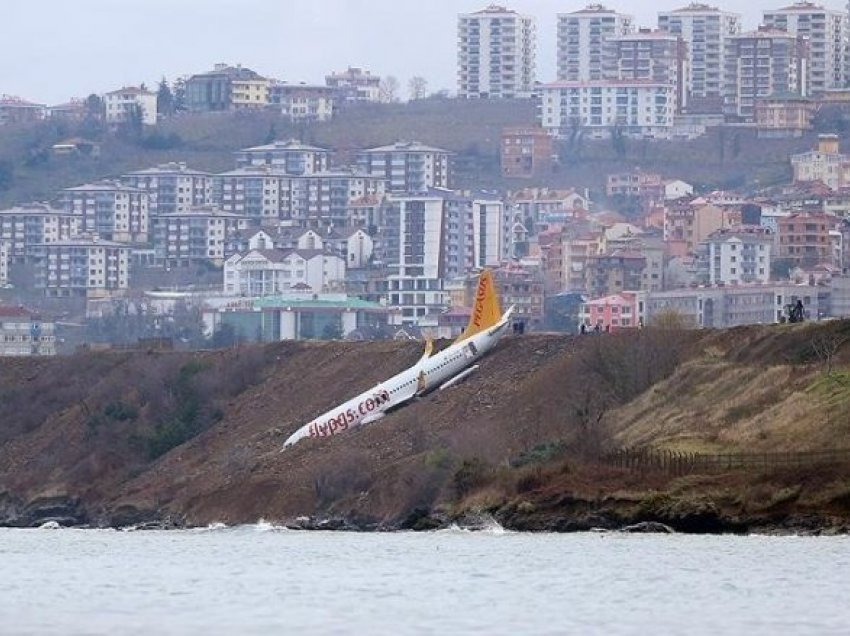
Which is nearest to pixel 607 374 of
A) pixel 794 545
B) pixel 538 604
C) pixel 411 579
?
pixel 794 545

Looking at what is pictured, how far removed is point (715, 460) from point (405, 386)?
2521 cm

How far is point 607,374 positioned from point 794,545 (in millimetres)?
25112

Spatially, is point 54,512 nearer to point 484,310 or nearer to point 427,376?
point 427,376

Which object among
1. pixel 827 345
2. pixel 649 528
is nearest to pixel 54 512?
pixel 827 345

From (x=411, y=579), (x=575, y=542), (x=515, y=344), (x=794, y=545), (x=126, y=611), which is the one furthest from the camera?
(x=515, y=344)

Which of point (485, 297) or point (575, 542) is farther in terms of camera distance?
point (485, 297)

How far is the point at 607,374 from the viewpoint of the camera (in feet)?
278

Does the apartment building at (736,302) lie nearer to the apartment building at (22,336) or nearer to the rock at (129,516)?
the apartment building at (22,336)

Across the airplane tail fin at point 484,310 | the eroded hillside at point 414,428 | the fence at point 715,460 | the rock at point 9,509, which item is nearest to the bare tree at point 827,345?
the eroded hillside at point 414,428

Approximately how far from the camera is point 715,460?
68750 mm

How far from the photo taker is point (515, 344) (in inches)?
3767

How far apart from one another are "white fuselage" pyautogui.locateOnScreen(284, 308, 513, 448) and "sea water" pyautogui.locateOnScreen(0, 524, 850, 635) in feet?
68.7

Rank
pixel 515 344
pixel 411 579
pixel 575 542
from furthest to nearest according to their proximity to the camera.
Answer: pixel 515 344, pixel 575 542, pixel 411 579

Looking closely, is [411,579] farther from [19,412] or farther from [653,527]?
[19,412]
